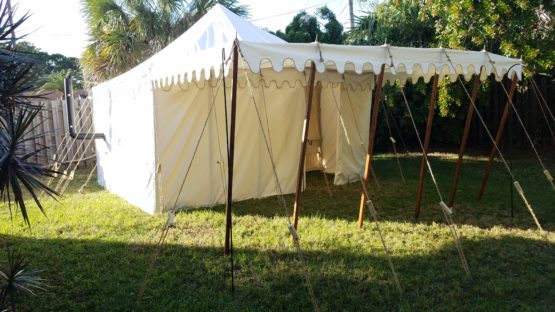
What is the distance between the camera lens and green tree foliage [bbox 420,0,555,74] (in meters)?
6.64

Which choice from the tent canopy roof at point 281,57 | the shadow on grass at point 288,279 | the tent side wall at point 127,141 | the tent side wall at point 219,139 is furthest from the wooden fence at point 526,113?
the tent side wall at point 127,141

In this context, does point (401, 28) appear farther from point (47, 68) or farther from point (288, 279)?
point (47, 68)

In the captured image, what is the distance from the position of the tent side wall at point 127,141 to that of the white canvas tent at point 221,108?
0.02 metres

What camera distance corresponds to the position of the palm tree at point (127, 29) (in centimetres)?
970

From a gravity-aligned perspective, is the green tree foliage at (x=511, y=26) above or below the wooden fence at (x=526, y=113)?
above

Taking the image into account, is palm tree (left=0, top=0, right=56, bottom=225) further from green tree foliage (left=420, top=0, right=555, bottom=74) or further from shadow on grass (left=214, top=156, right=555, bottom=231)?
green tree foliage (left=420, top=0, right=555, bottom=74)

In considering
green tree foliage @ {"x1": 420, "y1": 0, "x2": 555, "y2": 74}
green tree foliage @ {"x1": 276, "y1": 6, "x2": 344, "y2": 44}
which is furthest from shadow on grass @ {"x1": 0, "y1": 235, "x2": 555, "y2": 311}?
green tree foliage @ {"x1": 276, "y1": 6, "x2": 344, "y2": 44}

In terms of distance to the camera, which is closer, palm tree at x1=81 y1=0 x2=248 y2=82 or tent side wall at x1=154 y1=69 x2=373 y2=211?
tent side wall at x1=154 y1=69 x2=373 y2=211

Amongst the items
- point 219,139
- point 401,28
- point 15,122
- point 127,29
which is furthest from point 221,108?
point 401,28

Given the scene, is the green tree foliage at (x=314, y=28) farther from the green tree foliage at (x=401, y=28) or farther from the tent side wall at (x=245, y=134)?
the tent side wall at (x=245, y=134)

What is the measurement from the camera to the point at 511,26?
22.2 feet

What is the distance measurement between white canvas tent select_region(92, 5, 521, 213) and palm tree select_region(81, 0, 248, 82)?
221cm

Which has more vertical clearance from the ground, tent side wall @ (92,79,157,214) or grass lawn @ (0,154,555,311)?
tent side wall @ (92,79,157,214)

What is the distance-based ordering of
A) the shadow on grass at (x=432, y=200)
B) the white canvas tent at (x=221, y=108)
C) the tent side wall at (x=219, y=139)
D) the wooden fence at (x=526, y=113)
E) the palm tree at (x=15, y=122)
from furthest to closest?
the wooden fence at (x=526, y=113) → the tent side wall at (x=219, y=139) → the shadow on grass at (x=432, y=200) → the white canvas tent at (x=221, y=108) → the palm tree at (x=15, y=122)
